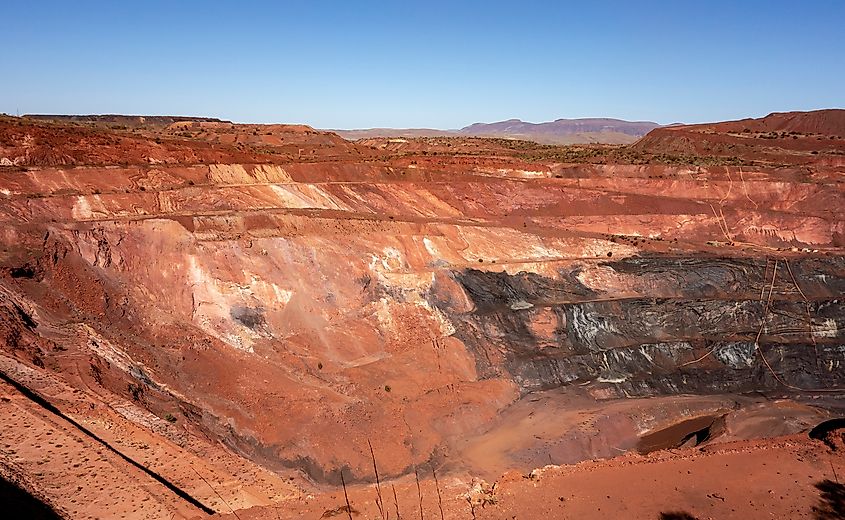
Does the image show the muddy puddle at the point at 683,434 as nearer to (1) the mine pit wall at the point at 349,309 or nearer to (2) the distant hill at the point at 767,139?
(1) the mine pit wall at the point at 349,309

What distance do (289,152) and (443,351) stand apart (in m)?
19.8

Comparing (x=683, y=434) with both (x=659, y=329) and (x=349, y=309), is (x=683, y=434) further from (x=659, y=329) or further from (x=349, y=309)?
(x=349, y=309)

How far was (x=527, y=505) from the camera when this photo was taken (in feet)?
45.6

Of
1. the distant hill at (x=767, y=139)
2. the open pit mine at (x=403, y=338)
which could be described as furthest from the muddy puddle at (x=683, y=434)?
the distant hill at (x=767, y=139)

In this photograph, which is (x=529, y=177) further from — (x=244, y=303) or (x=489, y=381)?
→ (x=244, y=303)

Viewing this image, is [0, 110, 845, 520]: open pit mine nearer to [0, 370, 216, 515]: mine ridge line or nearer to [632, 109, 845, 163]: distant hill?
[0, 370, 216, 515]: mine ridge line

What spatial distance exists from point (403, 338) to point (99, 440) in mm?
12324

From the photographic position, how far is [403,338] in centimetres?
2366

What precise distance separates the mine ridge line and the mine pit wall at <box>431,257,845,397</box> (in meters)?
13.5

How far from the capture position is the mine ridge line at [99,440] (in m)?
13.0

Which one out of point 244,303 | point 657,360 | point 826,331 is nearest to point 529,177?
point 657,360

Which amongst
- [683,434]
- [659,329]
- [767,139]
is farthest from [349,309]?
[767,139]

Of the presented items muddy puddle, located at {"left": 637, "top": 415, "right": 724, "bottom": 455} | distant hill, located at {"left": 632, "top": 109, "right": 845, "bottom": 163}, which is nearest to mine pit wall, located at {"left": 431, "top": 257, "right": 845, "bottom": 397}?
muddy puddle, located at {"left": 637, "top": 415, "right": 724, "bottom": 455}

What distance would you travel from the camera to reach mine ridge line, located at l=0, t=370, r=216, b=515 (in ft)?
42.7
